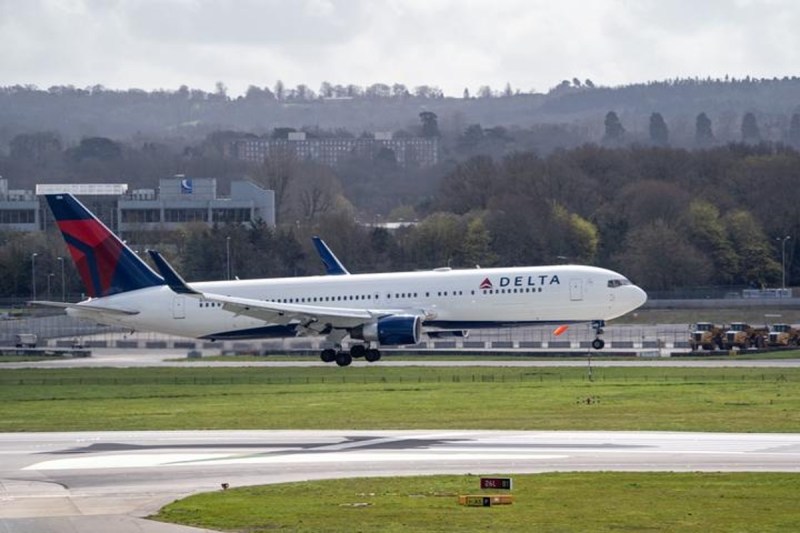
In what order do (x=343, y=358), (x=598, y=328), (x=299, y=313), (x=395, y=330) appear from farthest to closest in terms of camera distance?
(x=598, y=328), (x=343, y=358), (x=299, y=313), (x=395, y=330)

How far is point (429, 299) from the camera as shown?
7812cm

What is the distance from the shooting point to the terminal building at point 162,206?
18050cm

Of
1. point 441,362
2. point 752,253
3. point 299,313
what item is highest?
point 752,253

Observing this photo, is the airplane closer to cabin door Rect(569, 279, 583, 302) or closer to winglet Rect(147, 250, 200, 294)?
cabin door Rect(569, 279, 583, 302)

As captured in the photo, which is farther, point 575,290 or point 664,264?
point 664,264

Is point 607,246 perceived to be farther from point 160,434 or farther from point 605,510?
point 605,510

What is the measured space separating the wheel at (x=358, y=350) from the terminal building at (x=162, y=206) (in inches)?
3914

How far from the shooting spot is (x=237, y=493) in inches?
1561

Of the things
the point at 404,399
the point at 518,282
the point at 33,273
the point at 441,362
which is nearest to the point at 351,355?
the point at 518,282

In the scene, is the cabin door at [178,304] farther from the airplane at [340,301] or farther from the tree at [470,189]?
the tree at [470,189]

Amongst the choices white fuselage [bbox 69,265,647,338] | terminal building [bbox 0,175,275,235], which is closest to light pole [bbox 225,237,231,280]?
terminal building [bbox 0,175,275,235]

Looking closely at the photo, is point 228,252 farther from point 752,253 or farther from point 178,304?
point 178,304

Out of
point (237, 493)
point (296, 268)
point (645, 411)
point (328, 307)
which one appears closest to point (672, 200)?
point (296, 268)

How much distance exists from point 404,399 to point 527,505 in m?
26.0
